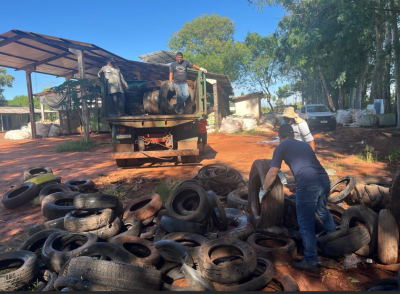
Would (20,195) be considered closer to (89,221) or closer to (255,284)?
(89,221)

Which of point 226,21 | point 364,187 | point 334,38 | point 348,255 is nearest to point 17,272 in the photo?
point 348,255

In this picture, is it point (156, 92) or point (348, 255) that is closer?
point (348, 255)

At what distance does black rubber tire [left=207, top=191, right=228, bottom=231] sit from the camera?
4.25m

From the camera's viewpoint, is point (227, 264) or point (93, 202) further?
point (93, 202)

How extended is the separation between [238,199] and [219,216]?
868 millimetres

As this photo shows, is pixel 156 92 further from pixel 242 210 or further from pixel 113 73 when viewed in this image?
pixel 242 210

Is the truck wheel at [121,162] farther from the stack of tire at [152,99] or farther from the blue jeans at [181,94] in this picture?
the blue jeans at [181,94]

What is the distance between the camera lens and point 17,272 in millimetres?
2969

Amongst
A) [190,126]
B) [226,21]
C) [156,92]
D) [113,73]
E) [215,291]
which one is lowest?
[215,291]

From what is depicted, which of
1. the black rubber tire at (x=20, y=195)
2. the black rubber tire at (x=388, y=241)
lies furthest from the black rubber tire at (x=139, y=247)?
the black rubber tire at (x=20, y=195)

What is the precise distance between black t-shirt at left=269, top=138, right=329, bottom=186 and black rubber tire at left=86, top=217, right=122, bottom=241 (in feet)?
7.60

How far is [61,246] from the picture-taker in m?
3.61

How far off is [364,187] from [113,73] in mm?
6769

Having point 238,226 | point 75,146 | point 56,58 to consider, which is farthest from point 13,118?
point 238,226
